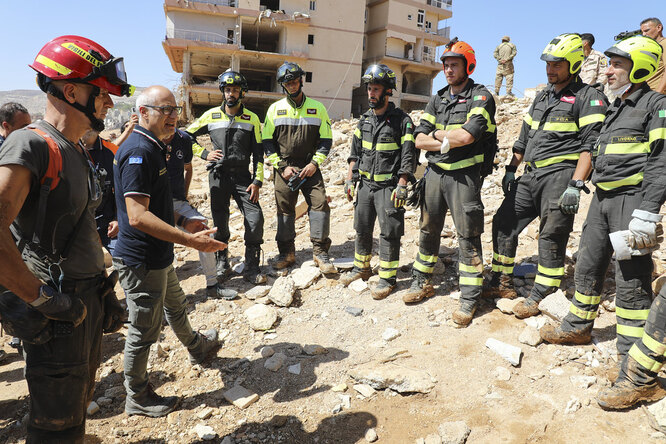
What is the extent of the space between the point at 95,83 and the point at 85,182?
501mm

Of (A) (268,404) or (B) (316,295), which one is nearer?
(A) (268,404)

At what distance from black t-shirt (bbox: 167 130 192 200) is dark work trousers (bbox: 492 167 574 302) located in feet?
11.8

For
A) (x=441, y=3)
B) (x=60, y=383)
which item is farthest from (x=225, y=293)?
(x=441, y=3)

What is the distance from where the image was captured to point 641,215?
9.23 feet

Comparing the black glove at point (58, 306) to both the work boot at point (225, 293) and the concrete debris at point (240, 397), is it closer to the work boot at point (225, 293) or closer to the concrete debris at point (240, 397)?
the concrete debris at point (240, 397)

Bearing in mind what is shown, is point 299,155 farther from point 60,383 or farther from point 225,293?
point 60,383

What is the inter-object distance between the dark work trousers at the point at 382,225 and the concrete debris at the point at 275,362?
5.09 ft

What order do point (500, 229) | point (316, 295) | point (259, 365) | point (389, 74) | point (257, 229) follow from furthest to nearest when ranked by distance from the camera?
point (257, 229) → point (316, 295) → point (389, 74) → point (500, 229) → point (259, 365)

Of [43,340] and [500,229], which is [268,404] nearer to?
[43,340]

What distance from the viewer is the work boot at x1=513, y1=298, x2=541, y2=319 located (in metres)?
3.76

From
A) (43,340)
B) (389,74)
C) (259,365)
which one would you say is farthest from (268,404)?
(389,74)

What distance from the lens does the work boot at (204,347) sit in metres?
3.61

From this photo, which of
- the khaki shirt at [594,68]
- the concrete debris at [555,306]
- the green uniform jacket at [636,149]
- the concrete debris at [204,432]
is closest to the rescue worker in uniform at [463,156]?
the concrete debris at [555,306]

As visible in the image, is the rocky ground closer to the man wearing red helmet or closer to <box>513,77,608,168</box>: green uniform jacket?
the man wearing red helmet
